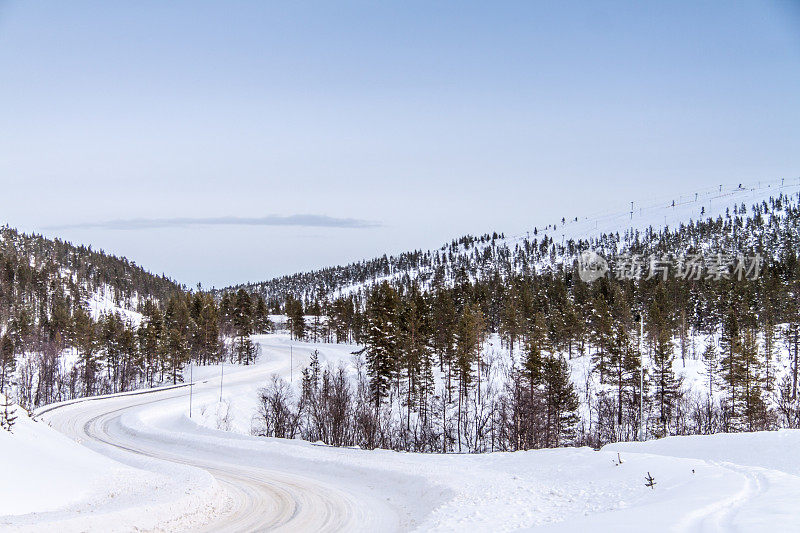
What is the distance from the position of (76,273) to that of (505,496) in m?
212

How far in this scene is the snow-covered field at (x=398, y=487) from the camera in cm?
1251

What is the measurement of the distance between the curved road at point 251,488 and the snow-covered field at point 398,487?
83mm

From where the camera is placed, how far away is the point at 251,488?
22156 millimetres

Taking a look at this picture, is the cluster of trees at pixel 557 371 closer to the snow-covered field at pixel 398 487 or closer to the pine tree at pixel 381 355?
the pine tree at pixel 381 355

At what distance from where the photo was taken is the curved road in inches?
698

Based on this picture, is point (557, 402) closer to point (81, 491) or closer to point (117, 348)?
point (81, 491)

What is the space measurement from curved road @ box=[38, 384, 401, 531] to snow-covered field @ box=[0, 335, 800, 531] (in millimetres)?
83

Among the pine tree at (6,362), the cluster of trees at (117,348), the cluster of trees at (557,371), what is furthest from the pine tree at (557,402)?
the pine tree at (6,362)

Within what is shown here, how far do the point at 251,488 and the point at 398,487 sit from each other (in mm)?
6103

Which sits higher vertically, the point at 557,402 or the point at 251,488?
the point at 251,488

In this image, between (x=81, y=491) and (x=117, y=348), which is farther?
(x=117, y=348)

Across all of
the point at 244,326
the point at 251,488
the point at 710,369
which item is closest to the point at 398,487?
the point at 251,488

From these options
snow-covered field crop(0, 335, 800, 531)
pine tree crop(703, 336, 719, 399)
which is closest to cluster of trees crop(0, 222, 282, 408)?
snow-covered field crop(0, 335, 800, 531)

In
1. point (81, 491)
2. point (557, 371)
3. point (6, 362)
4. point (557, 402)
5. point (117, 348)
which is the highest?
point (117, 348)
